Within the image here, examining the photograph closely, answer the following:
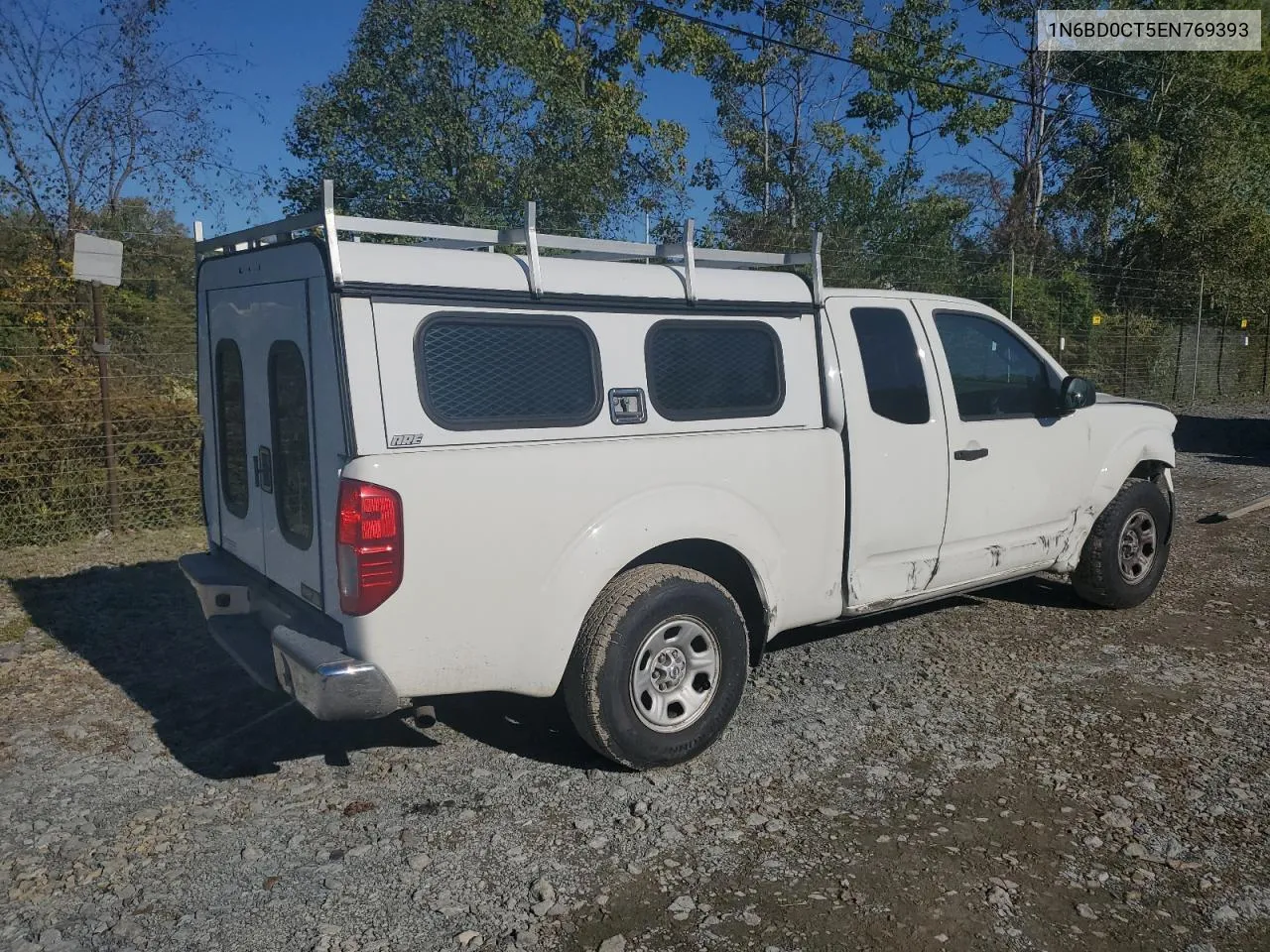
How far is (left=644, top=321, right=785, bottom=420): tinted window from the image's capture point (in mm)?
4219

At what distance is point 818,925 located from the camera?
309 cm

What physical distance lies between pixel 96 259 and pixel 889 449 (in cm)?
602

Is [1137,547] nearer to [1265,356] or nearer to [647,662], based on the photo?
[647,662]

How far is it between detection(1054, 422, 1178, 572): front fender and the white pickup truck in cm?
61

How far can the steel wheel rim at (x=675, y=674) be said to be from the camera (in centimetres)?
405

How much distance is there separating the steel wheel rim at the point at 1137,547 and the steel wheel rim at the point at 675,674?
3.26m

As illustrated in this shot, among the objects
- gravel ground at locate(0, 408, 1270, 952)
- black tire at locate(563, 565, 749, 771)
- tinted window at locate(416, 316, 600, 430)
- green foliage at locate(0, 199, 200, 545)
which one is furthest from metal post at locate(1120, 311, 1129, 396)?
tinted window at locate(416, 316, 600, 430)

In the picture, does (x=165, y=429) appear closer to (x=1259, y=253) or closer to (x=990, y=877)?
(x=990, y=877)

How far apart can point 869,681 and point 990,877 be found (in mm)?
1840

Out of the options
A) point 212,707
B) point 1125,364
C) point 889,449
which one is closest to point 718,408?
point 889,449

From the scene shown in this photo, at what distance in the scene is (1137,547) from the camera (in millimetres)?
6367

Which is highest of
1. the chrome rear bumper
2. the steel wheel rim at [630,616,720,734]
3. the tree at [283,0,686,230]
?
the tree at [283,0,686,230]

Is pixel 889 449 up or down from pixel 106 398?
down

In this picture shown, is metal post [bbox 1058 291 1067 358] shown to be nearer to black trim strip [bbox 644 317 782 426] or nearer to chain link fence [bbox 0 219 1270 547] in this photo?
chain link fence [bbox 0 219 1270 547]
